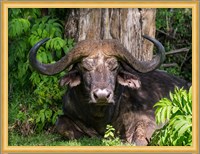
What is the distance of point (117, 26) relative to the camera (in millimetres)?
9547

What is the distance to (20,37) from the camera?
9719 mm

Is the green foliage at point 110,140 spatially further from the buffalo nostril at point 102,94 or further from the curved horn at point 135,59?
the curved horn at point 135,59

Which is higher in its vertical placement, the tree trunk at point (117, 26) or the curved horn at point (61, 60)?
the tree trunk at point (117, 26)

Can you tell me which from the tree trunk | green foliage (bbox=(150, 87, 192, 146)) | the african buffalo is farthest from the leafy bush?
green foliage (bbox=(150, 87, 192, 146))

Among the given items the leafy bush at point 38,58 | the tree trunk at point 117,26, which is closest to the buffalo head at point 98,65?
the leafy bush at point 38,58

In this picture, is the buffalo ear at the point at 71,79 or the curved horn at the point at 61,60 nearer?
the curved horn at the point at 61,60

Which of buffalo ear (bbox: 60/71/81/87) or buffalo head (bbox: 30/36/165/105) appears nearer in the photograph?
buffalo head (bbox: 30/36/165/105)

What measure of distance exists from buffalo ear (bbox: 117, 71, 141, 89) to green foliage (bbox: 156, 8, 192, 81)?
14.4ft

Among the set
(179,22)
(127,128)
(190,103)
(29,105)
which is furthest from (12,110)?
(179,22)

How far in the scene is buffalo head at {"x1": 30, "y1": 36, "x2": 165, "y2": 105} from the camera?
7.66 metres

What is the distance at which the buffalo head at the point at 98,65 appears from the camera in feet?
25.1

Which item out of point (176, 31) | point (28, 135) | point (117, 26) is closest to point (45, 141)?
point (28, 135)

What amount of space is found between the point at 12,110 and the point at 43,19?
147 centimetres

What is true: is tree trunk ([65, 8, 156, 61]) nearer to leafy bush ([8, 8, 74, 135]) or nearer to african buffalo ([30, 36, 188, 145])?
leafy bush ([8, 8, 74, 135])
